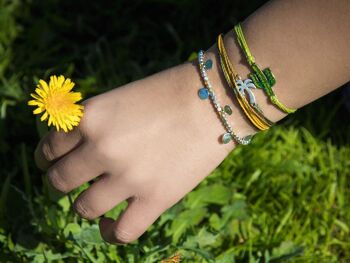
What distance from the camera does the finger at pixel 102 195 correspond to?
3.44ft

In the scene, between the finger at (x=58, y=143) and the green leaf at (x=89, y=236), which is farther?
the green leaf at (x=89, y=236)

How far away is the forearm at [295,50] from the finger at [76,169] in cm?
24

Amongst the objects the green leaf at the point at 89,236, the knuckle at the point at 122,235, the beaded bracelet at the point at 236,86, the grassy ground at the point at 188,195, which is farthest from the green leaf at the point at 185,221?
the beaded bracelet at the point at 236,86

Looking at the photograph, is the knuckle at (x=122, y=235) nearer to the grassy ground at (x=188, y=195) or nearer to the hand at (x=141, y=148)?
the hand at (x=141, y=148)

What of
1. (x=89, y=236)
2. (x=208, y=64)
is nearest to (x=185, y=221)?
(x=89, y=236)

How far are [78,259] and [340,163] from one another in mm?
804

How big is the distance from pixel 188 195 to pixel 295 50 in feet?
1.97

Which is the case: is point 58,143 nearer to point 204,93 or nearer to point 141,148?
point 141,148

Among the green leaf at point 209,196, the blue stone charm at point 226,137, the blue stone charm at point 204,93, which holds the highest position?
the blue stone charm at point 204,93

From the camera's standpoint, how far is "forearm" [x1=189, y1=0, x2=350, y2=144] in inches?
39.6

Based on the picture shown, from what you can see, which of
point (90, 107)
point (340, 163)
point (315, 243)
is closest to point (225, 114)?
point (90, 107)

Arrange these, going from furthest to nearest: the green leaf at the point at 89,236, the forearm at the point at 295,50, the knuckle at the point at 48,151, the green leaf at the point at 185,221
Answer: the green leaf at the point at 185,221
the green leaf at the point at 89,236
the knuckle at the point at 48,151
the forearm at the point at 295,50

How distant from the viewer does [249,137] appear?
3.64 feet

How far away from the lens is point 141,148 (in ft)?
3.42
